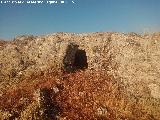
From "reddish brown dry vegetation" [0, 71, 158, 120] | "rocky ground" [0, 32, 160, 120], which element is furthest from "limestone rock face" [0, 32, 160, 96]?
"reddish brown dry vegetation" [0, 71, 158, 120]

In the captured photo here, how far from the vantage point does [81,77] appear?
24.3 meters

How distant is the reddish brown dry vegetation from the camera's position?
20.2m

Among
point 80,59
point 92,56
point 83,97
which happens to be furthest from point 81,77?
point 80,59

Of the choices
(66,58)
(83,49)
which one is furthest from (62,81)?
(83,49)

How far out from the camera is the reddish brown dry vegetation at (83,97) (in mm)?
20156

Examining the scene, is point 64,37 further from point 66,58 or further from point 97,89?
point 97,89

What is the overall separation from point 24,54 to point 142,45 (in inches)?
372

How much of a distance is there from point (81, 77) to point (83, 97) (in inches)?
105

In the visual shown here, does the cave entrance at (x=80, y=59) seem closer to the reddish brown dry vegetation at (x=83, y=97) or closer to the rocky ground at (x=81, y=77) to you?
the rocky ground at (x=81, y=77)

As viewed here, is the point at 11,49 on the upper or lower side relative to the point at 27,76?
upper

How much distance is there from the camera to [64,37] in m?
28.3

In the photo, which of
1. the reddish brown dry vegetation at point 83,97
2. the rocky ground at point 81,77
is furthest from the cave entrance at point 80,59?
the reddish brown dry vegetation at point 83,97

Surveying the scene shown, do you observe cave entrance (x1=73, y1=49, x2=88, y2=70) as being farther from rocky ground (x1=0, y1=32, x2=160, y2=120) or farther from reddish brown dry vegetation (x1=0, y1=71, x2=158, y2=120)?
reddish brown dry vegetation (x1=0, y1=71, x2=158, y2=120)

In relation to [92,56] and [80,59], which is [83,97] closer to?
[92,56]
